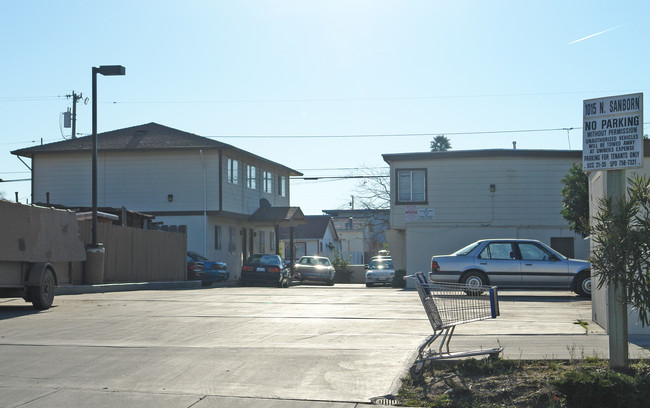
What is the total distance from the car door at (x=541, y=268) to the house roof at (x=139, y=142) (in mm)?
19146

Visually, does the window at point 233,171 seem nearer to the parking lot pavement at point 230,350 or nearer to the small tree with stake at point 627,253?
the parking lot pavement at point 230,350

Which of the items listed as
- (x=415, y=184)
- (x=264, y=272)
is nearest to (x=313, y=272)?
(x=264, y=272)

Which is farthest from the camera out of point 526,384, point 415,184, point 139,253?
point 415,184

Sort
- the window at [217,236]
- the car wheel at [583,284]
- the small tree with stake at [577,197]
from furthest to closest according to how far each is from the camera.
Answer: the window at [217,236] < the small tree with stake at [577,197] < the car wheel at [583,284]

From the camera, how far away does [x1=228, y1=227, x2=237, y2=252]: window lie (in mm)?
40688

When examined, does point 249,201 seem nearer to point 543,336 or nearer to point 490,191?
point 490,191

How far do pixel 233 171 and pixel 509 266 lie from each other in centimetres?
2086

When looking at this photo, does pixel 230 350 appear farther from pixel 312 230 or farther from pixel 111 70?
pixel 312 230

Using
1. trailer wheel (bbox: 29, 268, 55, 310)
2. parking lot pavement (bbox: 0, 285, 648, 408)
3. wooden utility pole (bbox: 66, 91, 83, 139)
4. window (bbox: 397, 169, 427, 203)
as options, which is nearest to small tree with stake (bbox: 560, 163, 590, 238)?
window (bbox: 397, 169, 427, 203)

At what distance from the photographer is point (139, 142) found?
124 feet

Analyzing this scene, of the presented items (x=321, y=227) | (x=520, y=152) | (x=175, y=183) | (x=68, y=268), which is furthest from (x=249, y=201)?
(x=321, y=227)

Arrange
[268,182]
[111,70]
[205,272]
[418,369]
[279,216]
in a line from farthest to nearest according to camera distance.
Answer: [268,182]
[279,216]
[205,272]
[111,70]
[418,369]

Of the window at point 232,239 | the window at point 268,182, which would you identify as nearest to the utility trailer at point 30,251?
the window at point 232,239

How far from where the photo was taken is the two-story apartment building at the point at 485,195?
3159 centimetres
